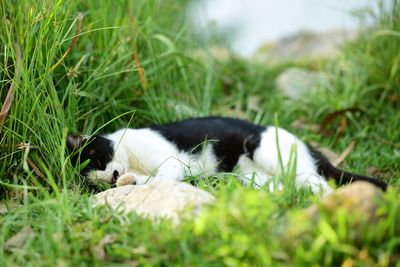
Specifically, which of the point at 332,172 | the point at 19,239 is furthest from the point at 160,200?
the point at 332,172

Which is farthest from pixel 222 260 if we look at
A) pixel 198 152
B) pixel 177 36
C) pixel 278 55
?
pixel 278 55

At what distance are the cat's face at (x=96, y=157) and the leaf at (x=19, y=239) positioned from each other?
0.68 meters

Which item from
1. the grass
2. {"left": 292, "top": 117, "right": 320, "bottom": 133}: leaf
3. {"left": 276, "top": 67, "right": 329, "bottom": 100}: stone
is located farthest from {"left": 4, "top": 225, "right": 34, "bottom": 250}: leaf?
{"left": 276, "top": 67, "right": 329, "bottom": 100}: stone

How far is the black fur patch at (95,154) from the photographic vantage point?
2996 mm

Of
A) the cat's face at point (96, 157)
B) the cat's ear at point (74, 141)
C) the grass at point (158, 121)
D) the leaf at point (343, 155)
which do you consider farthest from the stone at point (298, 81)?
the cat's ear at point (74, 141)

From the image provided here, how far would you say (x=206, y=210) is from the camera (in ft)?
6.68

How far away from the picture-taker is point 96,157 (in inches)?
119

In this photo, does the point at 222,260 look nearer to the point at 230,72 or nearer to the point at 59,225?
the point at 59,225

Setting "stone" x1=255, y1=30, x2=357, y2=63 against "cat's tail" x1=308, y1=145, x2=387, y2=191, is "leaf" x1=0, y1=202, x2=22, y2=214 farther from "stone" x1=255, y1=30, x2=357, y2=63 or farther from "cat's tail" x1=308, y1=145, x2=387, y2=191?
"stone" x1=255, y1=30, x2=357, y2=63

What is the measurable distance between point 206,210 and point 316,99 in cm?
279

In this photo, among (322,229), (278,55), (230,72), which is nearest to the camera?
(322,229)

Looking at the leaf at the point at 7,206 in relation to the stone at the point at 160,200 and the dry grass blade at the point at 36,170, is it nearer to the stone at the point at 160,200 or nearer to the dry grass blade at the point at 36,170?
the dry grass blade at the point at 36,170

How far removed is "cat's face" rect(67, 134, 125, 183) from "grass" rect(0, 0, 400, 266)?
7 cm

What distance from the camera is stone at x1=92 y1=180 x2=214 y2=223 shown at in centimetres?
220
